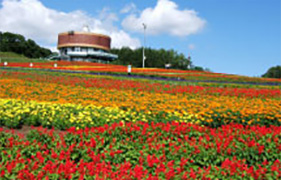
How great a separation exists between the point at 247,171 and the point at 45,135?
3.59 meters

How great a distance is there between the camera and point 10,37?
82938 mm

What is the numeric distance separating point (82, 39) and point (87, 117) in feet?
209

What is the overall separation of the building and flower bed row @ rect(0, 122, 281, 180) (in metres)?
60.5

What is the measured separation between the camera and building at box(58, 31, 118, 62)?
6619cm

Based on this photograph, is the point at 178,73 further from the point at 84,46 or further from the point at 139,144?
the point at 84,46

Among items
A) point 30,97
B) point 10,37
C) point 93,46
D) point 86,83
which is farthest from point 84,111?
point 10,37

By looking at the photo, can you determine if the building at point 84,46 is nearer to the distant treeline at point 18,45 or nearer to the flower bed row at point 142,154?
the distant treeline at point 18,45

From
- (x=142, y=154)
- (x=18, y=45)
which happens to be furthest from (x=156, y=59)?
(x=142, y=154)

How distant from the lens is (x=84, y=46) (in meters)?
66.9

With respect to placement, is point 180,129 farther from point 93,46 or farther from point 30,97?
point 93,46

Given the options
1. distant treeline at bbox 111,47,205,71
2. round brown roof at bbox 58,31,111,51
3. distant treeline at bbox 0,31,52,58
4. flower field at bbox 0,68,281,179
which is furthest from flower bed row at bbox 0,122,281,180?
distant treeline at bbox 0,31,52,58

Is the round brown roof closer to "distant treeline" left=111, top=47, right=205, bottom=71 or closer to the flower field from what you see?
"distant treeline" left=111, top=47, right=205, bottom=71

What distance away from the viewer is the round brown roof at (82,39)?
6669 cm

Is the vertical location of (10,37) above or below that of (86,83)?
above
